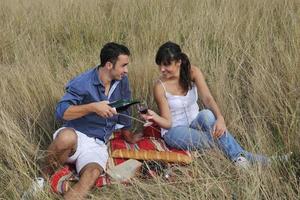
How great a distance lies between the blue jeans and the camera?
11.3ft

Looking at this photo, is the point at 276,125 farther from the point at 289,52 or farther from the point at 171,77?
the point at 289,52

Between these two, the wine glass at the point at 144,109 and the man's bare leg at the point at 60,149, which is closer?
the man's bare leg at the point at 60,149

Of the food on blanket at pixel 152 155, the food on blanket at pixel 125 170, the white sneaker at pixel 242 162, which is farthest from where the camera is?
the food on blanket at pixel 152 155

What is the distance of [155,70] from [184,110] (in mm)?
728

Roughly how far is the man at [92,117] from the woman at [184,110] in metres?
0.27

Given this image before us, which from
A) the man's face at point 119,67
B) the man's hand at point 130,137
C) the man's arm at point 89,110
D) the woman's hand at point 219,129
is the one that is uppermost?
the man's face at point 119,67

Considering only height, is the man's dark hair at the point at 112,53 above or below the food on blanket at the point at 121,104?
above

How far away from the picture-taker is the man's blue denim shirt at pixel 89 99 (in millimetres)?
3590

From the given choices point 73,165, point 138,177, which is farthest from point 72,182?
point 138,177

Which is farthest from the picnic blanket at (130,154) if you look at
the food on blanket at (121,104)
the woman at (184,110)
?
the food on blanket at (121,104)

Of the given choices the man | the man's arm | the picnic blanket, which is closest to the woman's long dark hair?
the man

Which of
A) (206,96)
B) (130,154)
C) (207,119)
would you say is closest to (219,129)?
(207,119)

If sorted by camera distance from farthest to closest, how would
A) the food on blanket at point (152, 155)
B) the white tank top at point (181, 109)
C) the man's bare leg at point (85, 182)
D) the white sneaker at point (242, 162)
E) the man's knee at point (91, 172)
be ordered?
1. the white tank top at point (181, 109)
2. the food on blanket at point (152, 155)
3. the man's knee at point (91, 172)
4. the man's bare leg at point (85, 182)
5. the white sneaker at point (242, 162)

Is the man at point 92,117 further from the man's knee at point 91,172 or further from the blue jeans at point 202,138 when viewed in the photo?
the blue jeans at point 202,138
